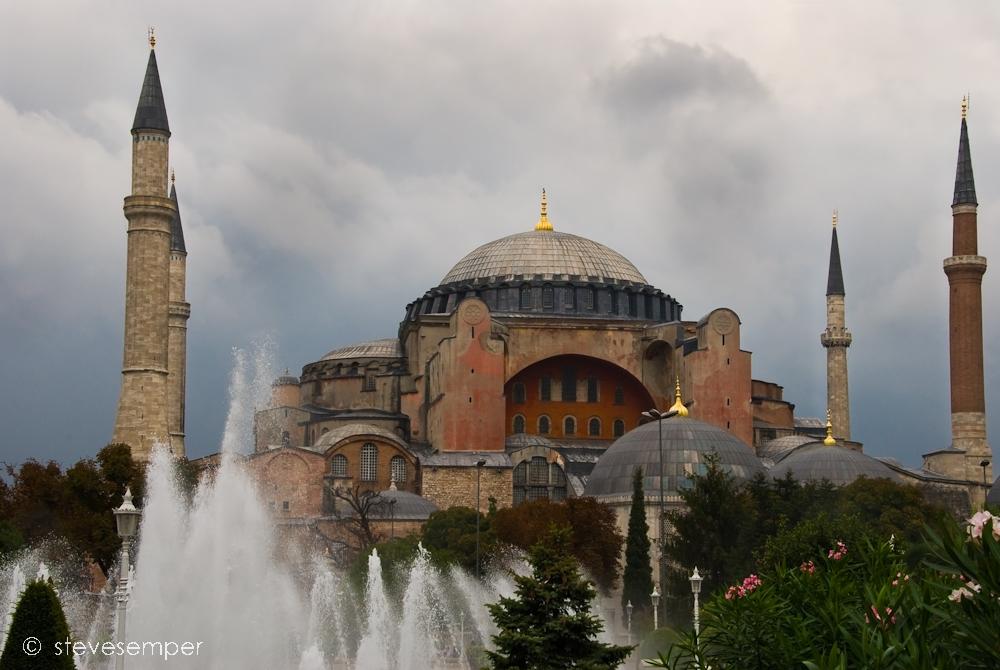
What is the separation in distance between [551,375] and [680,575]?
1873 cm

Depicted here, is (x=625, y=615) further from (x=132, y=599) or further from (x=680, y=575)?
(x=132, y=599)

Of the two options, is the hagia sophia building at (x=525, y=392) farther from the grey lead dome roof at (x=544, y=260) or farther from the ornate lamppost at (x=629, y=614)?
the ornate lamppost at (x=629, y=614)

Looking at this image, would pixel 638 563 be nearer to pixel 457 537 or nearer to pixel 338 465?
pixel 457 537

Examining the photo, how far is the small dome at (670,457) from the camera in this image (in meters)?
44.3

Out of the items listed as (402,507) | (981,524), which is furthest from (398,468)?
(981,524)

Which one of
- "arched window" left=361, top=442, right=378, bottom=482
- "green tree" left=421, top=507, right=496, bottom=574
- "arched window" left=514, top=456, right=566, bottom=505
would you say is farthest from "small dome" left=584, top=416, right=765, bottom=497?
"arched window" left=361, top=442, right=378, bottom=482

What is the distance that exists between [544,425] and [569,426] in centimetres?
84

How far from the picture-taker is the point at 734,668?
44.7ft

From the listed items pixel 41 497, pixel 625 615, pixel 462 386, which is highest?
pixel 462 386

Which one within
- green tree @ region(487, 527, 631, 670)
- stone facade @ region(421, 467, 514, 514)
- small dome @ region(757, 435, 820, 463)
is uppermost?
small dome @ region(757, 435, 820, 463)

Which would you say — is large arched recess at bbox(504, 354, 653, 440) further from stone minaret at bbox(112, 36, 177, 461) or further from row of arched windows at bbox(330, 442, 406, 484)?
stone minaret at bbox(112, 36, 177, 461)

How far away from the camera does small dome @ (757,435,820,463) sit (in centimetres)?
5288

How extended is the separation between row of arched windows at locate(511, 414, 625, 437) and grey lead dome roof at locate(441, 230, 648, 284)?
561 centimetres

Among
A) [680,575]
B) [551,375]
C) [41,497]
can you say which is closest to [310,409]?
[551,375]
